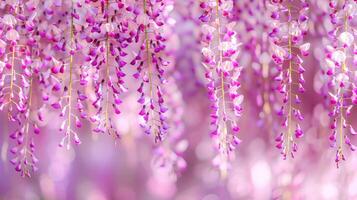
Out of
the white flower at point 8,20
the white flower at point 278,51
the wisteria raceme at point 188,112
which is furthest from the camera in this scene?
the wisteria raceme at point 188,112

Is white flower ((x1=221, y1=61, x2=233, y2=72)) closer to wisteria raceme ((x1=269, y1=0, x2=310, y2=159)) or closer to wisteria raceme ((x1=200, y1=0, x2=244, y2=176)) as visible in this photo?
wisteria raceme ((x1=200, y1=0, x2=244, y2=176))

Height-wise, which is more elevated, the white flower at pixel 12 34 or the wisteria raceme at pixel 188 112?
the white flower at pixel 12 34

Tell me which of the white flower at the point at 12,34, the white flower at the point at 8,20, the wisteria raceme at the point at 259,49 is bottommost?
the wisteria raceme at the point at 259,49

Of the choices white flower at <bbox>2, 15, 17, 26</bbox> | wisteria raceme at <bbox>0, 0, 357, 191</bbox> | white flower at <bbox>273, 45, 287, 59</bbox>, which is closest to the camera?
white flower at <bbox>2, 15, 17, 26</bbox>

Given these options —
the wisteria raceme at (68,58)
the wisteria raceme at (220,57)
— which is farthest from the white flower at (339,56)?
the wisteria raceme at (68,58)

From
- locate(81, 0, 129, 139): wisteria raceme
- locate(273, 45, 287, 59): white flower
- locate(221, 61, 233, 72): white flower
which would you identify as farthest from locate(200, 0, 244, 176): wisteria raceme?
locate(81, 0, 129, 139): wisteria raceme

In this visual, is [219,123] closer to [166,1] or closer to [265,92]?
[265,92]

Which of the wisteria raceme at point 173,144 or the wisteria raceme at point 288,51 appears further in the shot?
the wisteria raceme at point 173,144

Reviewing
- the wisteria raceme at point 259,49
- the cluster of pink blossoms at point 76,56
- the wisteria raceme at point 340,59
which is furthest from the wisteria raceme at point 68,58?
the wisteria raceme at point 340,59

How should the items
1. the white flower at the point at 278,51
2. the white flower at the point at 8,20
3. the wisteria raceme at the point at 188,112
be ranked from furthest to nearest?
1. the wisteria raceme at the point at 188,112
2. the white flower at the point at 278,51
3. the white flower at the point at 8,20

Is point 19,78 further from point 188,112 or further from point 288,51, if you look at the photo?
point 288,51

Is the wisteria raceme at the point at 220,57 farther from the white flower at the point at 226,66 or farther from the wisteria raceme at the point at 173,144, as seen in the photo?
the wisteria raceme at the point at 173,144
